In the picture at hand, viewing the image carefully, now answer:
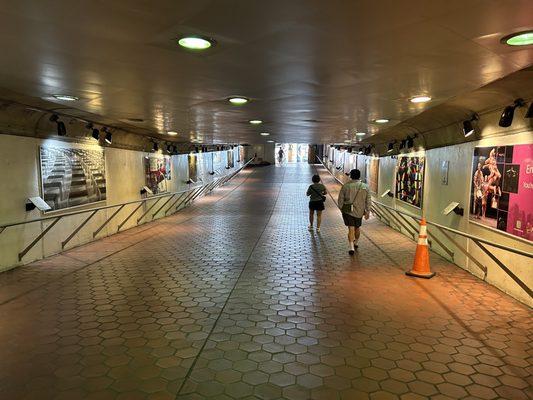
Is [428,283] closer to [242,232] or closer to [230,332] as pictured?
[230,332]

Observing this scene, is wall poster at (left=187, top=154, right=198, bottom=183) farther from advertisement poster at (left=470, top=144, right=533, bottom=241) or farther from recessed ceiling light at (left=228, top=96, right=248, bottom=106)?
advertisement poster at (left=470, top=144, right=533, bottom=241)

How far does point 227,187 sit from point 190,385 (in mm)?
20943

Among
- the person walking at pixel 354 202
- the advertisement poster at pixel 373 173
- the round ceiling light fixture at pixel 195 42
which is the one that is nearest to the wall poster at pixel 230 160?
the advertisement poster at pixel 373 173

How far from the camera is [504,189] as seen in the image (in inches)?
212

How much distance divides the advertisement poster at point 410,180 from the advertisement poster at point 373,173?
9.33 ft

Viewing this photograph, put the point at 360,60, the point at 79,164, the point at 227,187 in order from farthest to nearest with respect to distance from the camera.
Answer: the point at 227,187 → the point at 79,164 → the point at 360,60

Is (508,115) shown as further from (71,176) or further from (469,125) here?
(71,176)

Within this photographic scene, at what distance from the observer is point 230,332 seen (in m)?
4.03

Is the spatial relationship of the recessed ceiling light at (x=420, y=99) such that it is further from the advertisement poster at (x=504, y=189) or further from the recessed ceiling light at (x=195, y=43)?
the recessed ceiling light at (x=195, y=43)

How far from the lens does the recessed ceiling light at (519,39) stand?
2.80m

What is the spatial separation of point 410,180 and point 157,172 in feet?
28.5

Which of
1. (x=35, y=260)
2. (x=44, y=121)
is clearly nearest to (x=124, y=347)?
(x=35, y=260)

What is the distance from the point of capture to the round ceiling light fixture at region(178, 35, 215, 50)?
297 cm

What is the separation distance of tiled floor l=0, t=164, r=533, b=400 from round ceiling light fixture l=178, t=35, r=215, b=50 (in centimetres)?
277
